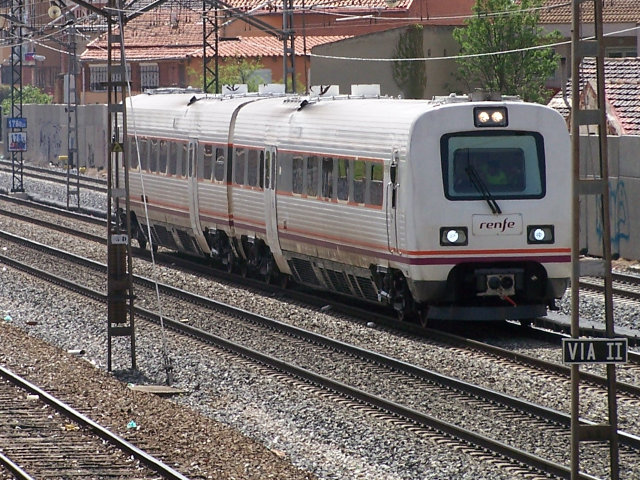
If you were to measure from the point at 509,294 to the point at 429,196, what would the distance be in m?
1.56

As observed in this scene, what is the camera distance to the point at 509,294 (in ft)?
57.0

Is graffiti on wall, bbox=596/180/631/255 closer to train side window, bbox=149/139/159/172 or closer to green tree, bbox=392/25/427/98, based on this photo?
train side window, bbox=149/139/159/172

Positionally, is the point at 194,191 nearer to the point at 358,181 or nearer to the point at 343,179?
the point at 343,179

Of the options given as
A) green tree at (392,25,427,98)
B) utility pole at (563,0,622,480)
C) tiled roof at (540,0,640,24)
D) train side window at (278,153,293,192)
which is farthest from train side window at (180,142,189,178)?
tiled roof at (540,0,640,24)

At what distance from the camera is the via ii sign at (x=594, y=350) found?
8922 millimetres

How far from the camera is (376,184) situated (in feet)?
60.1

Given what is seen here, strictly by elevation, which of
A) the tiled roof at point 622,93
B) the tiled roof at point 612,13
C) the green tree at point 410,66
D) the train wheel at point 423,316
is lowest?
the train wheel at point 423,316

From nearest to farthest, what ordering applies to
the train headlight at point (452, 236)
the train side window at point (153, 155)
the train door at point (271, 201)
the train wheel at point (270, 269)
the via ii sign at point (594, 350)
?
1. the via ii sign at point (594, 350)
2. the train headlight at point (452, 236)
3. the train door at point (271, 201)
4. the train wheel at point (270, 269)
5. the train side window at point (153, 155)

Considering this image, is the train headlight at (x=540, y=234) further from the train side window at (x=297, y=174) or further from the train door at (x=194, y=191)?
the train door at (x=194, y=191)

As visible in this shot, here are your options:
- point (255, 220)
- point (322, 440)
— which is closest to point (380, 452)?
point (322, 440)

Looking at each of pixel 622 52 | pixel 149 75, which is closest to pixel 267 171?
pixel 622 52

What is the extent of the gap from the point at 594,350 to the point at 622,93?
2168 centimetres

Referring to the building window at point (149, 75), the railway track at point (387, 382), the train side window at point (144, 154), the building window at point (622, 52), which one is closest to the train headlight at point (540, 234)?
the railway track at point (387, 382)

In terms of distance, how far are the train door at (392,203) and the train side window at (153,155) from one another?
985 cm
